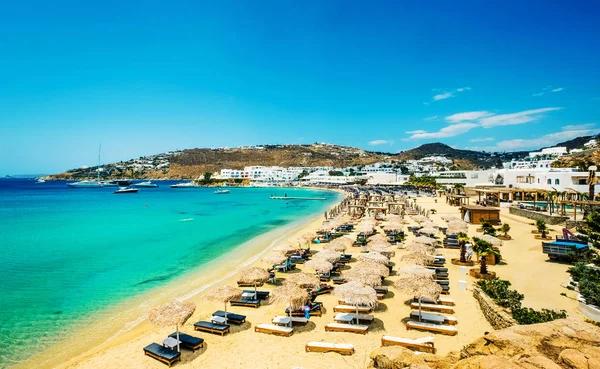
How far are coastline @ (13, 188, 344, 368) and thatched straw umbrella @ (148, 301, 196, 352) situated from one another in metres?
2.51

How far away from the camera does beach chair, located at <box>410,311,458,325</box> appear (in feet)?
34.4

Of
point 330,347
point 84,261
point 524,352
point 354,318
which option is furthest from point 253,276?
point 84,261

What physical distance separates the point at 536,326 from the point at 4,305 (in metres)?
19.2

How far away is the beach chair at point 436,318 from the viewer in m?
10.5


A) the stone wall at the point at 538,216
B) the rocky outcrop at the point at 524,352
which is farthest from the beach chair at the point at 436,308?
the stone wall at the point at 538,216

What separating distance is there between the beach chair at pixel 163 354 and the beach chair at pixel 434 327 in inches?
277

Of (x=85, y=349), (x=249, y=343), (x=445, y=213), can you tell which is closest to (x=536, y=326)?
(x=249, y=343)

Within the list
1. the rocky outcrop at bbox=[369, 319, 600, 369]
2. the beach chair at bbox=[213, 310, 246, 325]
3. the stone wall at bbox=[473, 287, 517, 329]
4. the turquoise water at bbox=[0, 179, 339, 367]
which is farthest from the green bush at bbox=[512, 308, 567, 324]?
A: the turquoise water at bbox=[0, 179, 339, 367]

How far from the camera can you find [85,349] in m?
10.4

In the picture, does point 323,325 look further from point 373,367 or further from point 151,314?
point 151,314

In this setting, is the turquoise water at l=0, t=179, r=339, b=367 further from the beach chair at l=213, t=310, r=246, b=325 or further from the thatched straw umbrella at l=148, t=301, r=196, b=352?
the beach chair at l=213, t=310, r=246, b=325

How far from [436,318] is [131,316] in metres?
11.4

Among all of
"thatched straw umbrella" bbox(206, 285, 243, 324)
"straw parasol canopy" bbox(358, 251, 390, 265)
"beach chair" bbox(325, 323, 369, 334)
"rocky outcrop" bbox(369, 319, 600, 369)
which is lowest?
"beach chair" bbox(325, 323, 369, 334)

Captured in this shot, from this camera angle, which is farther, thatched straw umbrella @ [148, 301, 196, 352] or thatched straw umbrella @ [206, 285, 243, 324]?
thatched straw umbrella @ [206, 285, 243, 324]
